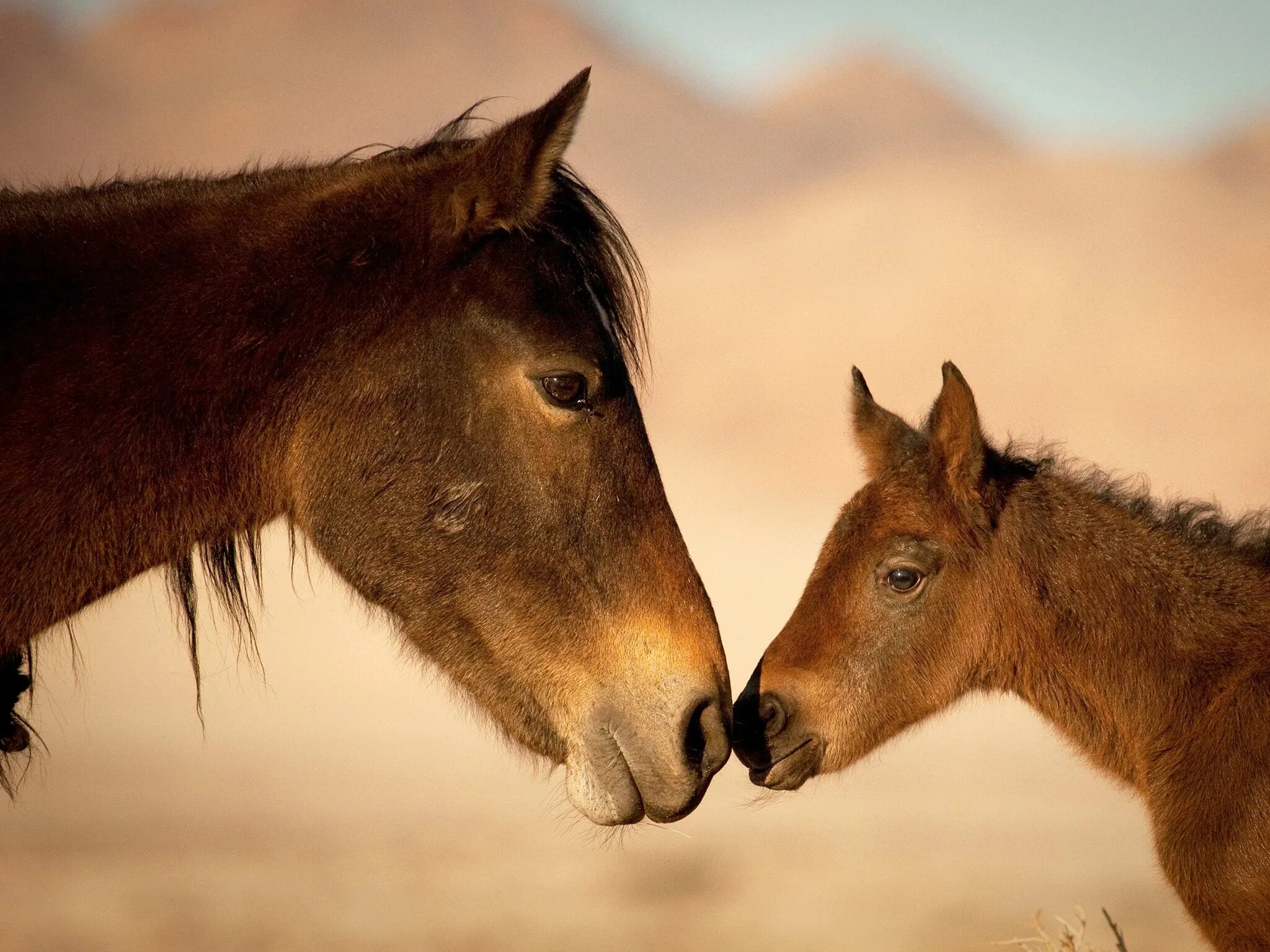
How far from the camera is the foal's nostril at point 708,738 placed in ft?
10.2

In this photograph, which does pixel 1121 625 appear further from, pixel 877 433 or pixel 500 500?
pixel 500 500

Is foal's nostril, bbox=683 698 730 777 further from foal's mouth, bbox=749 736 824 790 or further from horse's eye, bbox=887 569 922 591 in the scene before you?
horse's eye, bbox=887 569 922 591

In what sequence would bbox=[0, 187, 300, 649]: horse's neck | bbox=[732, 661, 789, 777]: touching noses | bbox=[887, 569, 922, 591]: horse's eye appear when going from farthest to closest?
bbox=[887, 569, 922, 591]: horse's eye
bbox=[732, 661, 789, 777]: touching noses
bbox=[0, 187, 300, 649]: horse's neck

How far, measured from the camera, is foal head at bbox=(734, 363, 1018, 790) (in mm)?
4961

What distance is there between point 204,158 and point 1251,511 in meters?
26.8

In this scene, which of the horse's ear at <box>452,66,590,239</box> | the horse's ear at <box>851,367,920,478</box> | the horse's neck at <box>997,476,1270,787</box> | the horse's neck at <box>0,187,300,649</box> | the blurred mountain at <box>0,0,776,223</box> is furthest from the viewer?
the blurred mountain at <box>0,0,776,223</box>

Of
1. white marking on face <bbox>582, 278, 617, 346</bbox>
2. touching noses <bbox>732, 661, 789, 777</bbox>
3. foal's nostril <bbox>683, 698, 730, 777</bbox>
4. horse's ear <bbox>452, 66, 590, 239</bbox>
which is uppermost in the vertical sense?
horse's ear <bbox>452, 66, 590, 239</bbox>

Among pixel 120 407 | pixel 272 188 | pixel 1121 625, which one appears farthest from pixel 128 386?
pixel 1121 625

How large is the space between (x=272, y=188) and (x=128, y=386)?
66cm

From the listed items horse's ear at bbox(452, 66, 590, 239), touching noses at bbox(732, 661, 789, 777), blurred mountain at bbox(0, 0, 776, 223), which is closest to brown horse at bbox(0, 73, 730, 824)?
horse's ear at bbox(452, 66, 590, 239)

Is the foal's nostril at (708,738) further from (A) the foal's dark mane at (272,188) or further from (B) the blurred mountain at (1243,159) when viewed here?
(B) the blurred mountain at (1243,159)

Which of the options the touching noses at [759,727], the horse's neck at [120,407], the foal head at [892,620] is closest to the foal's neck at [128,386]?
the horse's neck at [120,407]

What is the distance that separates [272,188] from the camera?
3.21m

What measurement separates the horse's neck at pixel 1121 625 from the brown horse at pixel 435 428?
2244 mm
